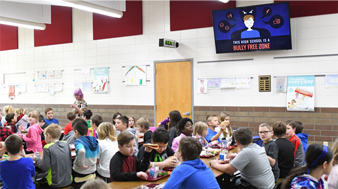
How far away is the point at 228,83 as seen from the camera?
25.3 ft

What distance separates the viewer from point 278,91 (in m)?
7.16

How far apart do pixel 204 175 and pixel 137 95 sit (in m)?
6.46

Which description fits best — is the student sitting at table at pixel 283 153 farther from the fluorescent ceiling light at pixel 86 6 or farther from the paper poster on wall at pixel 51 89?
the paper poster on wall at pixel 51 89

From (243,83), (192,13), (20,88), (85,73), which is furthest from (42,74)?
(243,83)

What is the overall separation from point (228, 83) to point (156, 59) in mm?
2142

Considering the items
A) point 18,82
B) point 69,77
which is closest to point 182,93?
point 69,77

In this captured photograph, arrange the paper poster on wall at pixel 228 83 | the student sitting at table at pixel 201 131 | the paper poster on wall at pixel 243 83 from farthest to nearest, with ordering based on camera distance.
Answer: the paper poster on wall at pixel 228 83 → the paper poster on wall at pixel 243 83 → the student sitting at table at pixel 201 131

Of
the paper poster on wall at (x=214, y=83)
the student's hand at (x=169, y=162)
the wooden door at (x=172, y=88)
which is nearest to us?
the student's hand at (x=169, y=162)

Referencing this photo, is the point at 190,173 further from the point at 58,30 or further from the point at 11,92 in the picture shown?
the point at 11,92

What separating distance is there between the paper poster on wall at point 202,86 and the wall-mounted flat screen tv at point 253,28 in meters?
0.85

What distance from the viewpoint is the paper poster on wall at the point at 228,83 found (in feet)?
25.1

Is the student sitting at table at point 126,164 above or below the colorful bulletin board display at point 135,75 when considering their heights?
below

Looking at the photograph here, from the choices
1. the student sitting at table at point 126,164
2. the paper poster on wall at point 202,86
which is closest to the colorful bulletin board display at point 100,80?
the paper poster on wall at point 202,86

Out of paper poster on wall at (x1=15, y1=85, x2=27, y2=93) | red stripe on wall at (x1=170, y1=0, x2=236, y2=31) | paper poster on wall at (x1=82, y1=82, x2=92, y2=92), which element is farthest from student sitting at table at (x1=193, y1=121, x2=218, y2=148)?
paper poster on wall at (x1=15, y1=85, x2=27, y2=93)
